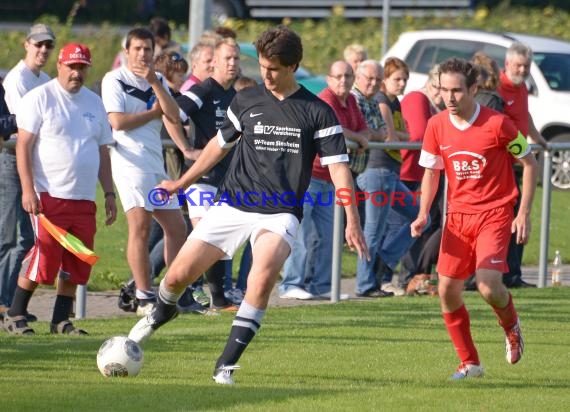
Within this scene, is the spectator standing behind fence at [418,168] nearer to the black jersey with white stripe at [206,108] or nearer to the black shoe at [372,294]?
the black shoe at [372,294]

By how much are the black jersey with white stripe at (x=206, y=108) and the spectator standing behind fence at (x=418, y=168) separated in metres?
2.55

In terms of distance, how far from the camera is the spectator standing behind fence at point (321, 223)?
42.3 feet

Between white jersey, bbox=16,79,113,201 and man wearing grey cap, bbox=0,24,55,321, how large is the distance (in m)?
0.74

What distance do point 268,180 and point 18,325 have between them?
2.99m

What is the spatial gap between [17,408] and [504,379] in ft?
10.3

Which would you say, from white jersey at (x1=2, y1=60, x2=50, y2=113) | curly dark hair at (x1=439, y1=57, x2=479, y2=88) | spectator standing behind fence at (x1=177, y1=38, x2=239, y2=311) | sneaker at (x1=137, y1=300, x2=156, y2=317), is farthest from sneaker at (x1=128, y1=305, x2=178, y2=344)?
white jersey at (x1=2, y1=60, x2=50, y2=113)

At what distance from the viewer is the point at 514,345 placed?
9094 mm

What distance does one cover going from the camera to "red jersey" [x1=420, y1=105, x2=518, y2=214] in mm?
8922

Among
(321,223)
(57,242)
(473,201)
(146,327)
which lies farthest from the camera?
(321,223)

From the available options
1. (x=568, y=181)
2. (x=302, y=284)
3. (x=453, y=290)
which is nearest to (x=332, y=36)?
(x=568, y=181)

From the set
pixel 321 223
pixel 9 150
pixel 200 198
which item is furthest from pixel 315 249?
pixel 9 150

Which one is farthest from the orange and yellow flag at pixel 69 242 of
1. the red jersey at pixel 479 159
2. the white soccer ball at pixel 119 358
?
the red jersey at pixel 479 159

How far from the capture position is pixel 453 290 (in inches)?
350

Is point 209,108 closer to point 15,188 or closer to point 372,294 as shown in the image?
point 15,188
